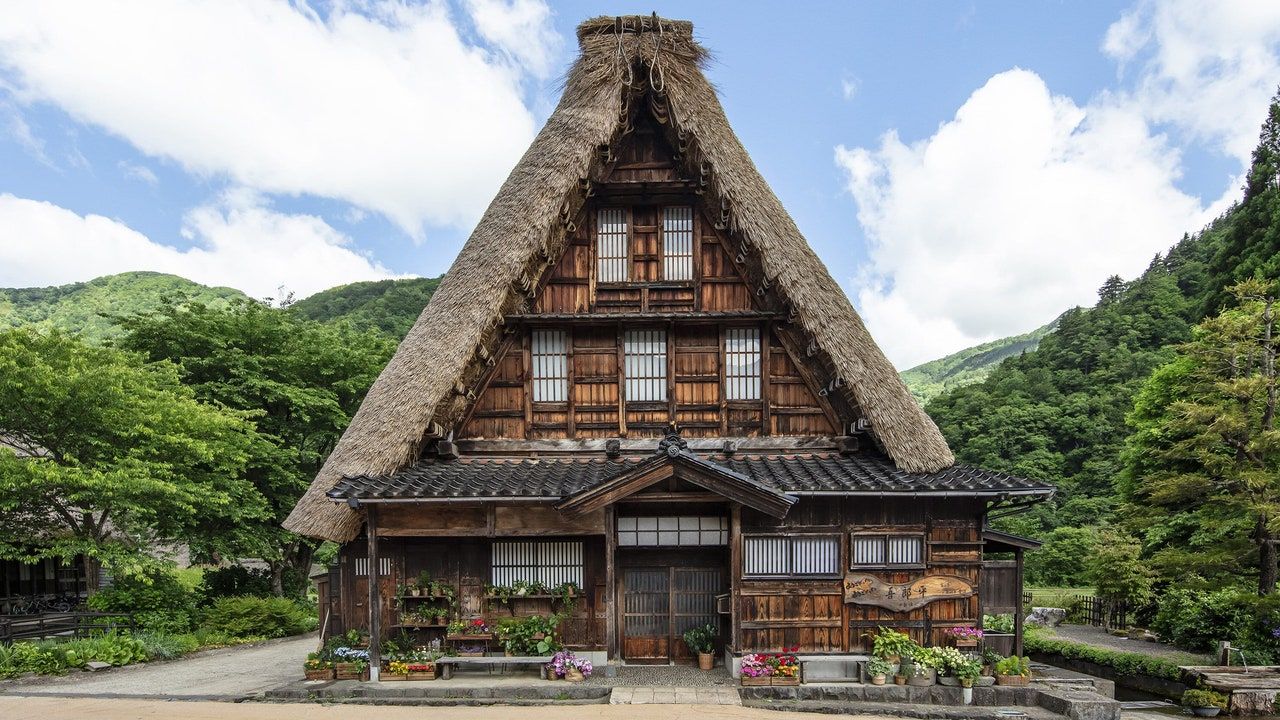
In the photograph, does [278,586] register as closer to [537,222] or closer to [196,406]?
[196,406]

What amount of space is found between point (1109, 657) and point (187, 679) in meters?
21.0

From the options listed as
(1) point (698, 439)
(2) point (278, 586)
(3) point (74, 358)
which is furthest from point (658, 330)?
(2) point (278, 586)

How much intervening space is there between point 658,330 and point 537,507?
4133mm

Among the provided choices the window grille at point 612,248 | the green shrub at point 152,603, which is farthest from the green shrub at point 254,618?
the window grille at point 612,248

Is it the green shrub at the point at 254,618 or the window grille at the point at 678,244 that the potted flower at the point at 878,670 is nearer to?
the window grille at the point at 678,244

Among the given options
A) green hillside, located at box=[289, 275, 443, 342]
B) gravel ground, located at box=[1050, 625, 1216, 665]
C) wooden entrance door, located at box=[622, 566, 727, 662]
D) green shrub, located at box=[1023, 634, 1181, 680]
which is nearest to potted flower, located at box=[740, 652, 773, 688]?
wooden entrance door, located at box=[622, 566, 727, 662]

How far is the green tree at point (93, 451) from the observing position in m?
13.8

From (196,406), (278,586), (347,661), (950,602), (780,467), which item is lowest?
(278,586)

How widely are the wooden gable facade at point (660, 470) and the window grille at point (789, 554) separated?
34 millimetres

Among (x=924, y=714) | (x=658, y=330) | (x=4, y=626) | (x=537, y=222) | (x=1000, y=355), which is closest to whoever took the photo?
(x=924, y=714)

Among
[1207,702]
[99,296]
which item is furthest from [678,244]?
[99,296]

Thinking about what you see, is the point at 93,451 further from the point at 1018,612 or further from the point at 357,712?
the point at 1018,612

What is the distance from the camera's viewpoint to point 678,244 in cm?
1253

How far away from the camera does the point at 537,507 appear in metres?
10.7
